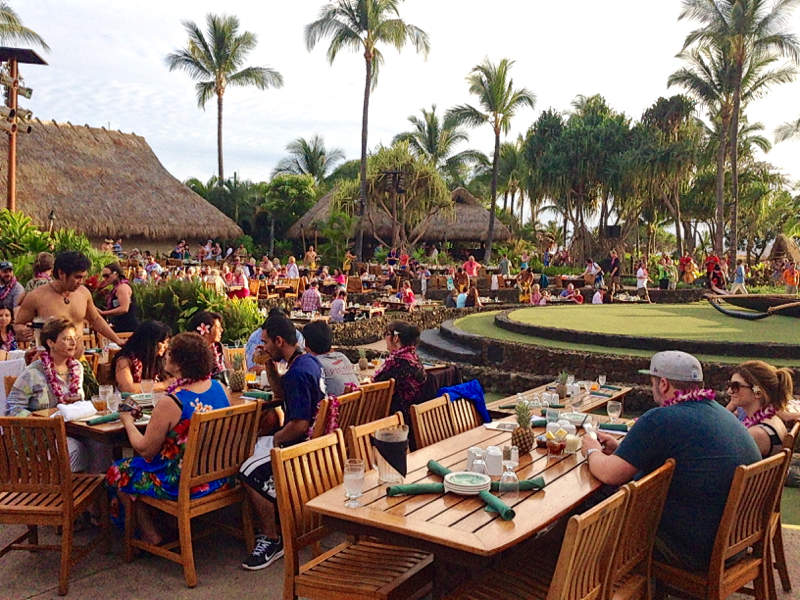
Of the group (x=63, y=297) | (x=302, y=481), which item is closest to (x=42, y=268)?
(x=63, y=297)

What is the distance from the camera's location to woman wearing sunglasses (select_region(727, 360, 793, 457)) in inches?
143

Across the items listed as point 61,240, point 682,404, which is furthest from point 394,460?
point 61,240

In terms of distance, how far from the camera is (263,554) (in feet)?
12.6

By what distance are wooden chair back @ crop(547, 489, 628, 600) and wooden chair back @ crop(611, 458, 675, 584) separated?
0.23ft

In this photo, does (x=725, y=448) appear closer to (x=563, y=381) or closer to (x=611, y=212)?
(x=563, y=381)

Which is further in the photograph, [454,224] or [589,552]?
[454,224]

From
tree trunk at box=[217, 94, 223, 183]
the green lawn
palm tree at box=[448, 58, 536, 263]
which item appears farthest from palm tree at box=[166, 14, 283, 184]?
the green lawn

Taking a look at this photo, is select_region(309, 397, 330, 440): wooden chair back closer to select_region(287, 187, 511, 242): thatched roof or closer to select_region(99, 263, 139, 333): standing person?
select_region(99, 263, 139, 333): standing person

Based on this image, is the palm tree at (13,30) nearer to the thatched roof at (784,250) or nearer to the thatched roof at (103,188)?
the thatched roof at (103,188)

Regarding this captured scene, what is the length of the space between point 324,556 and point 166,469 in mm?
1116

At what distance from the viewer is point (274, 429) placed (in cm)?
493

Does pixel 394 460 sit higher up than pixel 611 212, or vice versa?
pixel 611 212

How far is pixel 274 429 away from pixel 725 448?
2.98 meters

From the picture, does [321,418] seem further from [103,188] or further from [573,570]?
[103,188]
